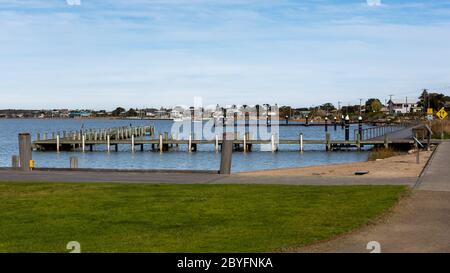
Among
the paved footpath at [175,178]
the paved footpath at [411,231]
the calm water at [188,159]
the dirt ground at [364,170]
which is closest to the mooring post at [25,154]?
the paved footpath at [175,178]

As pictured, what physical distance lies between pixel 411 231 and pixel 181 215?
4.53 m

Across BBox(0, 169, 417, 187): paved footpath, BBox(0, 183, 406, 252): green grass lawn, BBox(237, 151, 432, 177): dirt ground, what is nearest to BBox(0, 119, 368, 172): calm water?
BBox(237, 151, 432, 177): dirt ground

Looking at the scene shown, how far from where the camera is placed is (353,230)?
10789 mm

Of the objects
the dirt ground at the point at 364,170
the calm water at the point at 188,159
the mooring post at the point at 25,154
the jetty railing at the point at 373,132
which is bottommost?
the calm water at the point at 188,159

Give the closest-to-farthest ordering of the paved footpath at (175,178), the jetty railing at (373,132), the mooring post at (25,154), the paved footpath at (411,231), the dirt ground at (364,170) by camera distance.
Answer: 1. the paved footpath at (411,231)
2. the paved footpath at (175,178)
3. the dirt ground at (364,170)
4. the mooring post at (25,154)
5. the jetty railing at (373,132)

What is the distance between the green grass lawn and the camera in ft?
32.6

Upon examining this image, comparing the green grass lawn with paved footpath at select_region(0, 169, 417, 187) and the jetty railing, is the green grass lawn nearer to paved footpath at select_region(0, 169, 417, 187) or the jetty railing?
paved footpath at select_region(0, 169, 417, 187)

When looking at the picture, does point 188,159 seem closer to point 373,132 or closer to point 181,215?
point 373,132

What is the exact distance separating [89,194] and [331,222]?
7180 mm

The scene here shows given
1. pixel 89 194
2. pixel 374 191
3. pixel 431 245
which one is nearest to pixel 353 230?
pixel 431 245

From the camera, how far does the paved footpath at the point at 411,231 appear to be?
952cm

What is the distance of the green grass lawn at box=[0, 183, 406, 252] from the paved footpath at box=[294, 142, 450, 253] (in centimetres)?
37

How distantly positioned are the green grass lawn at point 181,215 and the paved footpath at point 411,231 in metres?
0.37

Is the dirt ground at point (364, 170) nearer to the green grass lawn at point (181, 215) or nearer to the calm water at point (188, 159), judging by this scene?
the green grass lawn at point (181, 215)
